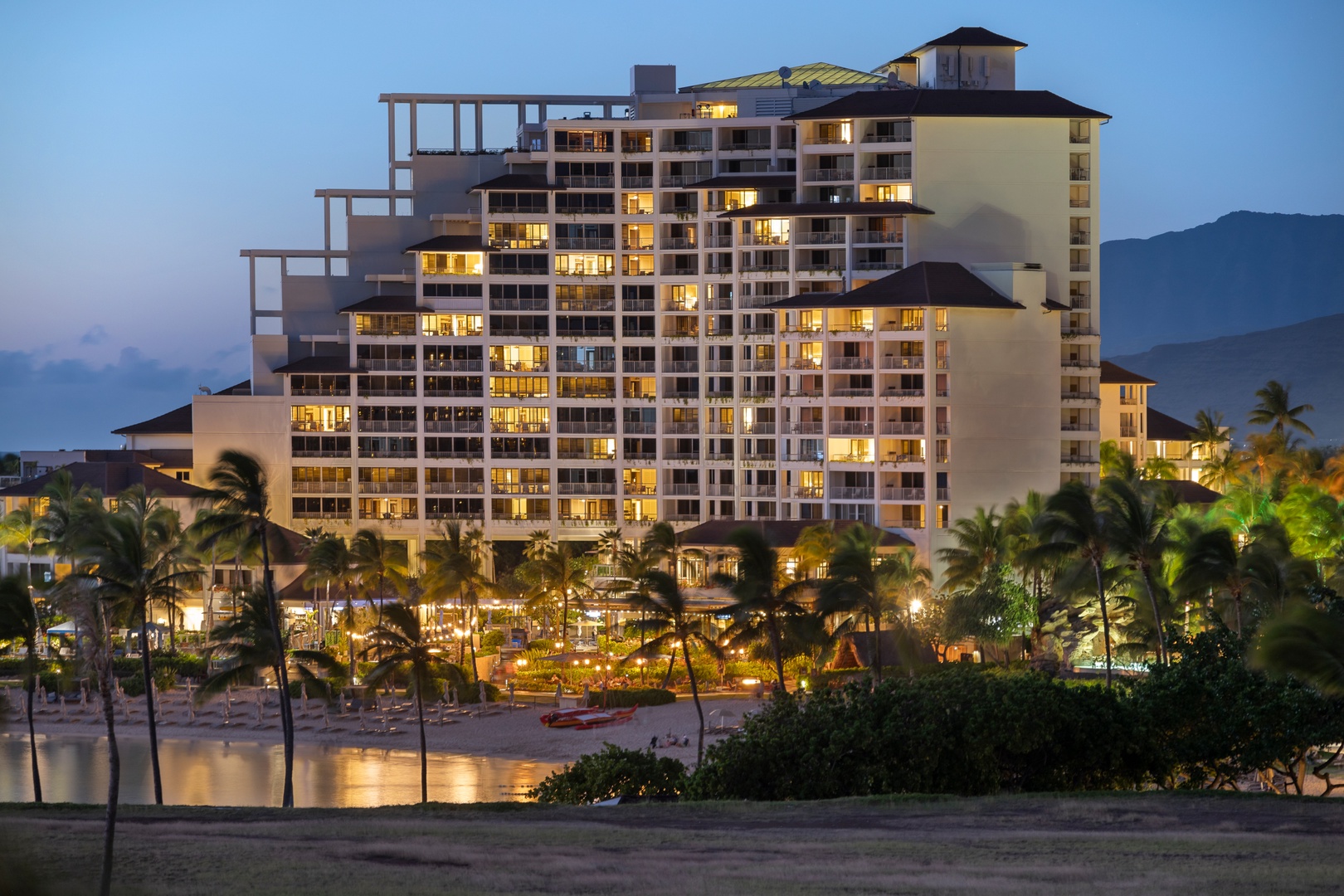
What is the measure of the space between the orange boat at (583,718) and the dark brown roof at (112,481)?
3975 centimetres

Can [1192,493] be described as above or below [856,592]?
above

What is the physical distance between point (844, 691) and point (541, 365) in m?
60.4

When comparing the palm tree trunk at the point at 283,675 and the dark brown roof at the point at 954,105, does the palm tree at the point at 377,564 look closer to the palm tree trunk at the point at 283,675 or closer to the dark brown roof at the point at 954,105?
the palm tree trunk at the point at 283,675

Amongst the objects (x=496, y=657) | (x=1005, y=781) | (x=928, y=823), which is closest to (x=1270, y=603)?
(x=1005, y=781)

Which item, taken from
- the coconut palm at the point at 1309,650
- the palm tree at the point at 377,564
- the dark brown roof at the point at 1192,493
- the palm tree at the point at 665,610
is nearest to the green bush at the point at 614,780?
the palm tree at the point at 665,610

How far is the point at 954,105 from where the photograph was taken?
8862 cm

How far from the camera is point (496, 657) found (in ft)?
221

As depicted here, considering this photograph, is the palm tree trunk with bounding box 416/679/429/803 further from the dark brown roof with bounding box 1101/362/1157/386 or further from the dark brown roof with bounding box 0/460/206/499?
the dark brown roof with bounding box 1101/362/1157/386

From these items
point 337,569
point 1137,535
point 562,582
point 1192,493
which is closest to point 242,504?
point 337,569

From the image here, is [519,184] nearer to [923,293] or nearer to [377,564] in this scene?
[923,293]

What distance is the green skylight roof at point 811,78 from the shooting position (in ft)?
346

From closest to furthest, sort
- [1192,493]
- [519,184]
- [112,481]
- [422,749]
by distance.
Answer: [422,749], [1192,493], [112,481], [519,184]

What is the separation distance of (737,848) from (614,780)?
10826 millimetres

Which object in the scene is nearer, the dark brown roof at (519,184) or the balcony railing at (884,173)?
the balcony railing at (884,173)
